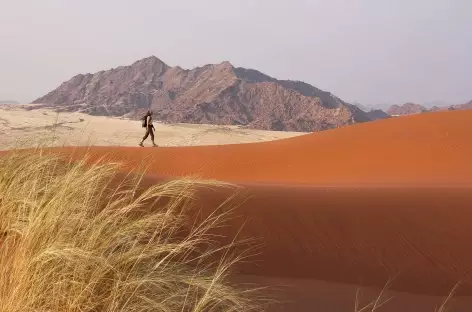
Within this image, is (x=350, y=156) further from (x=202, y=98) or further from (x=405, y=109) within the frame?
(x=405, y=109)

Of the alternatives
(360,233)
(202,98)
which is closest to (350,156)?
(360,233)

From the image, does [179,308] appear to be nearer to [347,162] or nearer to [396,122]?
[347,162]

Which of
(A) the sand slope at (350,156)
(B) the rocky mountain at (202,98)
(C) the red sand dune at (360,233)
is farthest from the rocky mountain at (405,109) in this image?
(C) the red sand dune at (360,233)

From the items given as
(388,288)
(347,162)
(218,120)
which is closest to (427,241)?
(388,288)

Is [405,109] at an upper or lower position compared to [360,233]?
upper

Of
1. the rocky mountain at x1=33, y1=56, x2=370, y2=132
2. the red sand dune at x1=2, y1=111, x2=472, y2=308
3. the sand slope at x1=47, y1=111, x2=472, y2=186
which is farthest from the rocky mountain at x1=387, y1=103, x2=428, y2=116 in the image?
the red sand dune at x1=2, y1=111, x2=472, y2=308

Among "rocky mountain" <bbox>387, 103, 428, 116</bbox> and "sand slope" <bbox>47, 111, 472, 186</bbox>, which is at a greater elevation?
"rocky mountain" <bbox>387, 103, 428, 116</bbox>

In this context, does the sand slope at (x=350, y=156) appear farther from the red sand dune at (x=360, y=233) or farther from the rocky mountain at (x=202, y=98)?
the rocky mountain at (x=202, y=98)

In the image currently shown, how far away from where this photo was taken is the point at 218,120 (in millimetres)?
71188

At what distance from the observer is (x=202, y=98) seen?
83.6 m

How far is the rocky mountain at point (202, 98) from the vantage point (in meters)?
71.6

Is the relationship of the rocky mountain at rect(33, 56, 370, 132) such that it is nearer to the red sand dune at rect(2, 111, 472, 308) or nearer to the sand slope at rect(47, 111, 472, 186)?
the sand slope at rect(47, 111, 472, 186)

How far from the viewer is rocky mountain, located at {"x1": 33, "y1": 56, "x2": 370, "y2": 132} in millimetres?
71562

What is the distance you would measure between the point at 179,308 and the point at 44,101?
107 m
